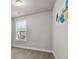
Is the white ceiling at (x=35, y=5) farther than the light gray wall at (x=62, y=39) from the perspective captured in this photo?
Yes

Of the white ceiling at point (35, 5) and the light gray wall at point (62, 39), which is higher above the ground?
the white ceiling at point (35, 5)

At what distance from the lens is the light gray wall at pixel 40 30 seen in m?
5.24

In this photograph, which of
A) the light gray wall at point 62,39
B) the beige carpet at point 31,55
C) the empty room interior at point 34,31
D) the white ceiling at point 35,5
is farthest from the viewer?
the empty room interior at point 34,31

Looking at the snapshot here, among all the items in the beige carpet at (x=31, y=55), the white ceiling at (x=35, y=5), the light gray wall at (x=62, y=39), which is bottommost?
the beige carpet at (x=31, y=55)

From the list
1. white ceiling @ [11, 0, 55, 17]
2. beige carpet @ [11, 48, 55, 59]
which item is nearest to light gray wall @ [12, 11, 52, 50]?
beige carpet @ [11, 48, 55, 59]

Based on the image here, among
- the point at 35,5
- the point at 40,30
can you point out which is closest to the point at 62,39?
the point at 35,5

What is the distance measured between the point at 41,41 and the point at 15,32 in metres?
2.55

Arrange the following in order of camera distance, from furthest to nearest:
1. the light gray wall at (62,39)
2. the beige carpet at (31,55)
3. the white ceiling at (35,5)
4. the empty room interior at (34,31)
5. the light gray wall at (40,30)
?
1. the light gray wall at (40,30)
2. the empty room interior at (34,31)
3. the beige carpet at (31,55)
4. the white ceiling at (35,5)
5. the light gray wall at (62,39)

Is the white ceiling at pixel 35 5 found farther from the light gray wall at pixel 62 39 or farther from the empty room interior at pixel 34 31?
the light gray wall at pixel 62 39

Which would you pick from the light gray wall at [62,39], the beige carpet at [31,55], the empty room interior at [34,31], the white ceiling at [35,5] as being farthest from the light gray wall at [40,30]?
the light gray wall at [62,39]

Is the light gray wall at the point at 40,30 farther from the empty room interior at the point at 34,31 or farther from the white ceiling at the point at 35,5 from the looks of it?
the white ceiling at the point at 35,5
